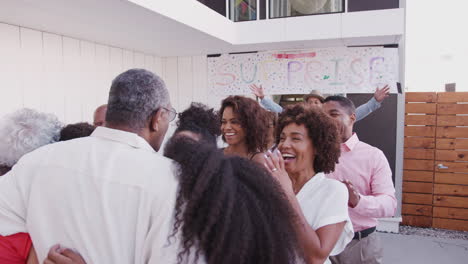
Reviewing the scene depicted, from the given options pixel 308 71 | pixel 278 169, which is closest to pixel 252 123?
Answer: pixel 278 169

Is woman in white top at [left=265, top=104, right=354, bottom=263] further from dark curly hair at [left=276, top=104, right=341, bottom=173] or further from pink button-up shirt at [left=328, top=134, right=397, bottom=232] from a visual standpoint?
pink button-up shirt at [left=328, top=134, right=397, bottom=232]

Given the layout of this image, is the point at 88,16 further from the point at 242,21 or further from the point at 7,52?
the point at 242,21

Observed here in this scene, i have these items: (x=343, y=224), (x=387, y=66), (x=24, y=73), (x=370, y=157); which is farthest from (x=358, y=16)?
(x=24, y=73)

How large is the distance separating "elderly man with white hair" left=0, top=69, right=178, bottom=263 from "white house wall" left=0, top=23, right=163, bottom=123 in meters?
2.59

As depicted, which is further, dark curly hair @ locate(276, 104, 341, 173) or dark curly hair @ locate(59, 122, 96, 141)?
dark curly hair @ locate(59, 122, 96, 141)

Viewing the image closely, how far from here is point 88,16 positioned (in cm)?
301

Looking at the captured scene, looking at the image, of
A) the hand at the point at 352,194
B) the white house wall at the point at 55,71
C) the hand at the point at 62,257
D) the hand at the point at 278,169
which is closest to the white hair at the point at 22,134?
the hand at the point at 62,257

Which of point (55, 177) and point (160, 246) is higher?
point (55, 177)

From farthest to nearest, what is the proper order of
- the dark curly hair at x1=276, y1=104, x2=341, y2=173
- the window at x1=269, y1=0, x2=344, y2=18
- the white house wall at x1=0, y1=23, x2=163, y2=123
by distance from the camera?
the window at x1=269, y1=0, x2=344, y2=18 → the white house wall at x1=0, y1=23, x2=163, y2=123 → the dark curly hair at x1=276, y1=104, x2=341, y2=173

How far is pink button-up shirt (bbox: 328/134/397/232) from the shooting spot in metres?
1.92

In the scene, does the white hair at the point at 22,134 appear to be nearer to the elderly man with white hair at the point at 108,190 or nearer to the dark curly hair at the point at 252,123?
the elderly man with white hair at the point at 108,190

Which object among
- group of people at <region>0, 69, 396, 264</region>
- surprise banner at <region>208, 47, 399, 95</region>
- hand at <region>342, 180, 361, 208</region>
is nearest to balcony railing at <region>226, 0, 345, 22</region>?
surprise banner at <region>208, 47, 399, 95</region>

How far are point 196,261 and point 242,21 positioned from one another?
4.12 m

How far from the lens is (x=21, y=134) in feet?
5.05
